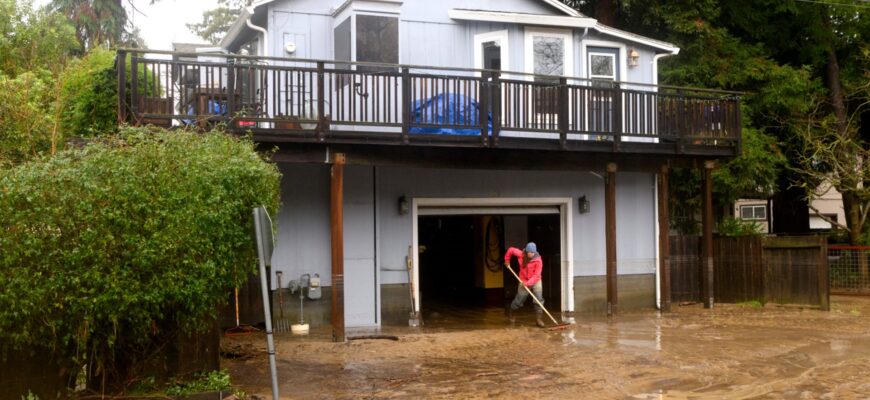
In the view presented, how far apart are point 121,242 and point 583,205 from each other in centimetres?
1175

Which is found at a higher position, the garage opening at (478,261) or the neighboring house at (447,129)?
the neighboring house at (447,129)

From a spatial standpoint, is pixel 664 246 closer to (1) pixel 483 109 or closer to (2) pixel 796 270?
(2) pixel 796 270

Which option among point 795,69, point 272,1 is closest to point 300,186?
point 272,1

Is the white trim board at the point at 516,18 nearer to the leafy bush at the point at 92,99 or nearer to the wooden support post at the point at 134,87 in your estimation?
the leafy bush at the point at 92,99

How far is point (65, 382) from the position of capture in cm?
945

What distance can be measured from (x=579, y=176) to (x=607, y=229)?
1.63m

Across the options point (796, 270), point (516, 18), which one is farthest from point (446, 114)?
point (796, 270)

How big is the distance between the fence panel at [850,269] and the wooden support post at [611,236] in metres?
8.45

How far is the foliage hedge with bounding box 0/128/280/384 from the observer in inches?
332

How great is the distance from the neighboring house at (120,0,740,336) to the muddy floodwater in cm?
166

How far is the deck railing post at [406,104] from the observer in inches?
572

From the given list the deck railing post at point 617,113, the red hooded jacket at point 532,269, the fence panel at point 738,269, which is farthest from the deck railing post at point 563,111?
the fence panel at point 738,269

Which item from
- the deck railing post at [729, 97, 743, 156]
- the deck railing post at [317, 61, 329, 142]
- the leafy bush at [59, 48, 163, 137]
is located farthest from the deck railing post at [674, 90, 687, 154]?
the leafy bush at [59, 48, 163, 137]

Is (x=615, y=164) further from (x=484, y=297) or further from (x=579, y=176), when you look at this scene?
(x=484, y=297)
